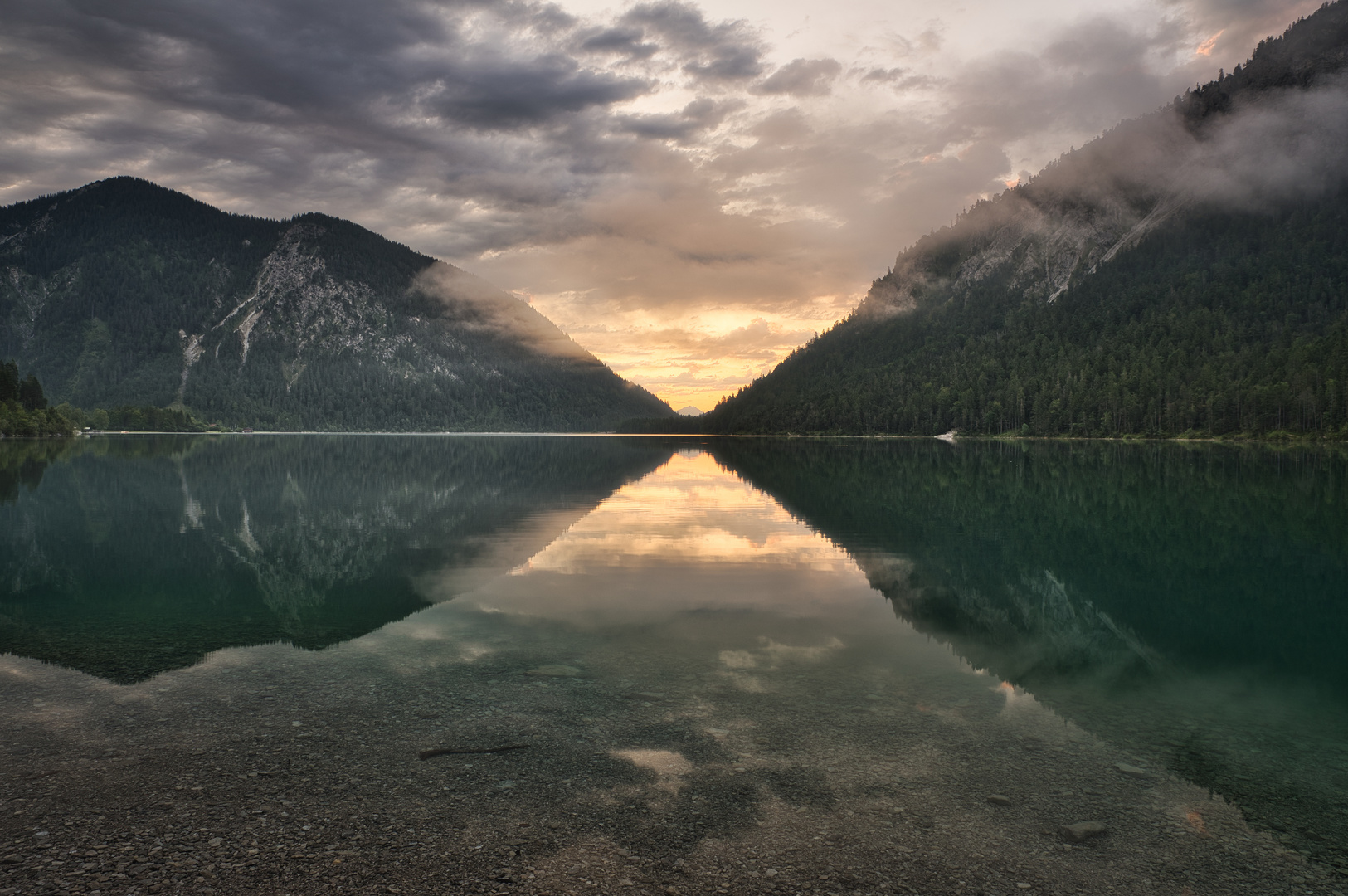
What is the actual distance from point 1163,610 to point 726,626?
1166 cm

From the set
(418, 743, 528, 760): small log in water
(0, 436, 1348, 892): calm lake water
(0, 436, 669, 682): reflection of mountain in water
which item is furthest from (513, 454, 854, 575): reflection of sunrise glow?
(418, 743, 528, 760): small log in water

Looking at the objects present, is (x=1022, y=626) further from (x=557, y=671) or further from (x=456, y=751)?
(x=456, y=751)

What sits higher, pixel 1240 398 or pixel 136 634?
pixel 1240 398

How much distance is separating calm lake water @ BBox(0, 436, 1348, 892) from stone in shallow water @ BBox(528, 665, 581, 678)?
0.13 meters

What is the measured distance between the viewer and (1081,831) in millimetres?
7859

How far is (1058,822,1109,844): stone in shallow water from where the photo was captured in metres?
7.71

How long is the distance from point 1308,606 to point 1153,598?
11.4 ft

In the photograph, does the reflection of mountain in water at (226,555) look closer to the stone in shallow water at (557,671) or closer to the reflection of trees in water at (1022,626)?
the stone in shallow water at (557,671)

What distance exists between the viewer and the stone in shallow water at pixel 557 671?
1300cm

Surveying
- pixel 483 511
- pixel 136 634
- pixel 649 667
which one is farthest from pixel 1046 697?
pixel 483 511

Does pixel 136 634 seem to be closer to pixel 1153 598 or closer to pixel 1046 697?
pixel 1046 697

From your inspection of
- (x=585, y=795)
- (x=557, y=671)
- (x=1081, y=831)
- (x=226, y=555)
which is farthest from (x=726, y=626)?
(x=226, y=555)

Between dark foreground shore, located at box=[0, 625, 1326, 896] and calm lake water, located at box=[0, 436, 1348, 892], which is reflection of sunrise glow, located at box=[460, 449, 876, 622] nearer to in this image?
calm lake water, located at box=[0, 436, 1348, 892]

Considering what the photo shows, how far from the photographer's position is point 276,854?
7.11 m
